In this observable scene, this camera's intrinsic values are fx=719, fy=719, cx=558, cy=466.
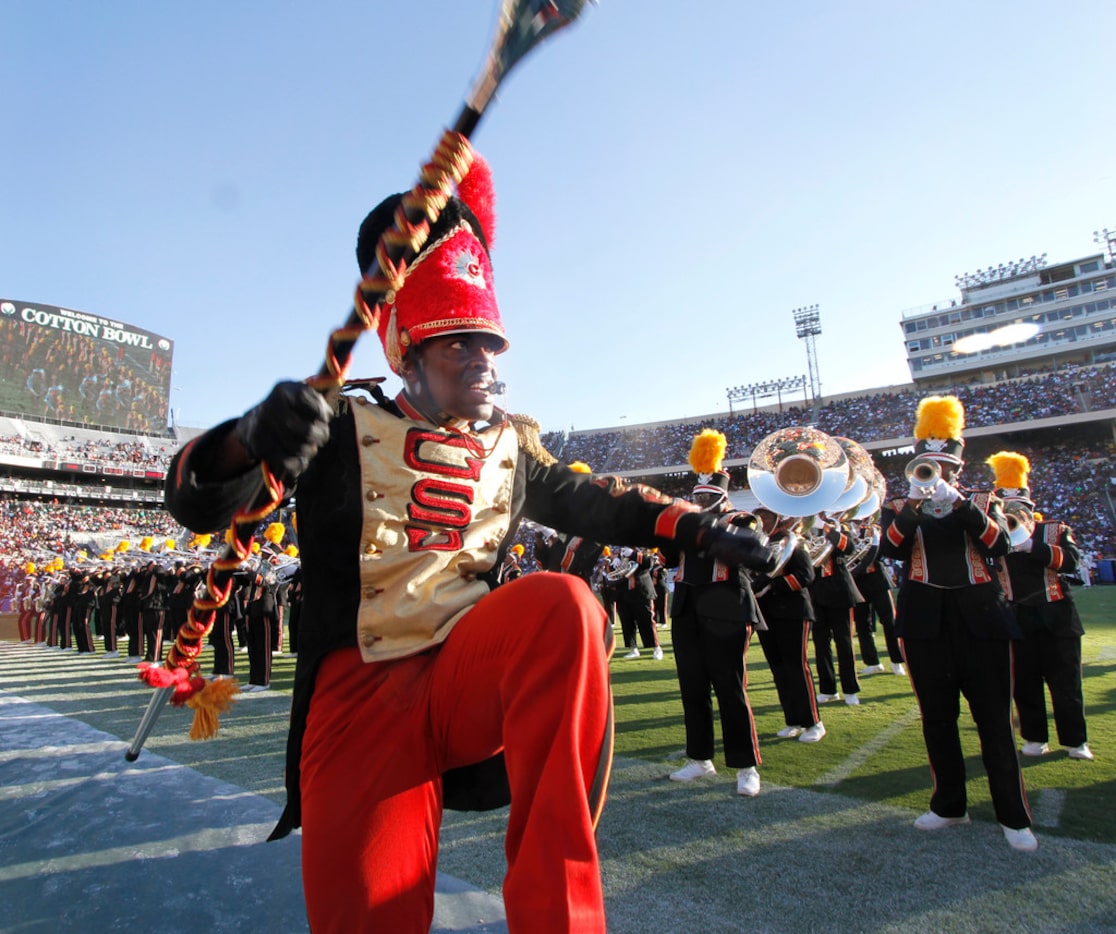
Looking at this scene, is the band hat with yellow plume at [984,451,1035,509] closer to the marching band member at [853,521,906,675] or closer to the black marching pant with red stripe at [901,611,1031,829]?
the marching band member at [853,521,906,675]

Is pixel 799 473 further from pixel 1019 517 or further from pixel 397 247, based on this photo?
pixel 397 247

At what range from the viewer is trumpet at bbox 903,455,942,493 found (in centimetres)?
Result: 393

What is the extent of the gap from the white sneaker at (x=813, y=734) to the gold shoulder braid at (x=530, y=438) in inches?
177

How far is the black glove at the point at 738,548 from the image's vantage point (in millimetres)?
1733

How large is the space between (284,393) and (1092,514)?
35.4m

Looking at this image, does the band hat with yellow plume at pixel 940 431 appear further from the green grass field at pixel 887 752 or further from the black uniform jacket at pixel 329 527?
the black uniform jacket at pixel 329 527

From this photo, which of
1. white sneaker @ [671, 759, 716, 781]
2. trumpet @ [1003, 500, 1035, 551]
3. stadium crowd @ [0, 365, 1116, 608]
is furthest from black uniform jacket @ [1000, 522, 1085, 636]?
stadium crowd @ [0, 365, 1116, 608]

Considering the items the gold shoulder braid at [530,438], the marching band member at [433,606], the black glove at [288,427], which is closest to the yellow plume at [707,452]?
the gold shoulder braid at [530,438]

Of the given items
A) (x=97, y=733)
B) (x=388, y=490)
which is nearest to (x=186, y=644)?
(x=388, y=490)

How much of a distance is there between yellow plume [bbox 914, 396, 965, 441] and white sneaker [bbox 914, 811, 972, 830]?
82.1 inches

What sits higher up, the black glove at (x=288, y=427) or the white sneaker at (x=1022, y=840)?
the black glove at (x=288, y=427)

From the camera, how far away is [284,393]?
149 cm

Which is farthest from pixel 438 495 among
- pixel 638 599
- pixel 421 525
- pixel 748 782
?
pixel 638 599

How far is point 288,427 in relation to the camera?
4.85 ft
